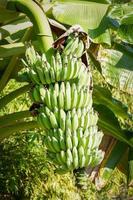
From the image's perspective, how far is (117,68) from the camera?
2086mm

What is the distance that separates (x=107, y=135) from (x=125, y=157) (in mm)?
157

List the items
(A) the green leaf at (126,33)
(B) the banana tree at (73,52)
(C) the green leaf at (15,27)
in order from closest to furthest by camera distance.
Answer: (B) the banana tree at (73,52)
(A) the green leaf at (126,33)
(C) the green leaf at (15,27)

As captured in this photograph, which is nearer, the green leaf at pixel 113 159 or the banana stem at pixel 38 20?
the banana stem at pixel 38 20

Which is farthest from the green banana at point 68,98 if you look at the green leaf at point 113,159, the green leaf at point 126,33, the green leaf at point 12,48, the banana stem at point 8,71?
the green leaf at point 113,159

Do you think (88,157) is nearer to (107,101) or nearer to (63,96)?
(63,96)

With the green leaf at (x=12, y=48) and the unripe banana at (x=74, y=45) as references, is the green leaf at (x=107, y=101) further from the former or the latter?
the unripe banana at (x=74, y=45)

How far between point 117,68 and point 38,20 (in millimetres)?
778

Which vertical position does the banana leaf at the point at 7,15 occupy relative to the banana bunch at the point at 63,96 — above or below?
above

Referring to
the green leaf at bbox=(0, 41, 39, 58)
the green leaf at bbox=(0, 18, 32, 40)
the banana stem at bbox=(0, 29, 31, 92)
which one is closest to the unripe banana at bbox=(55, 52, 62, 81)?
the green leaf at bbox=(0, 41, 39, 58)

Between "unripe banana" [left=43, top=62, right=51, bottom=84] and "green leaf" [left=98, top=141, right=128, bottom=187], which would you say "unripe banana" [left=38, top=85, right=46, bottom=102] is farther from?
"green leaf" [left=98, top=141, right=128, bottom=187]

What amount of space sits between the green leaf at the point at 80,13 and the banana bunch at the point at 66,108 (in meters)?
0.46

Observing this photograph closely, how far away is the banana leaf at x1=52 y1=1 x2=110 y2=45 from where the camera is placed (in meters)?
1.75

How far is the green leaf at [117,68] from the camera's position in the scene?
2051 millimetres

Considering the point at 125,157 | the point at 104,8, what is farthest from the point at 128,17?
the point at 125,157
